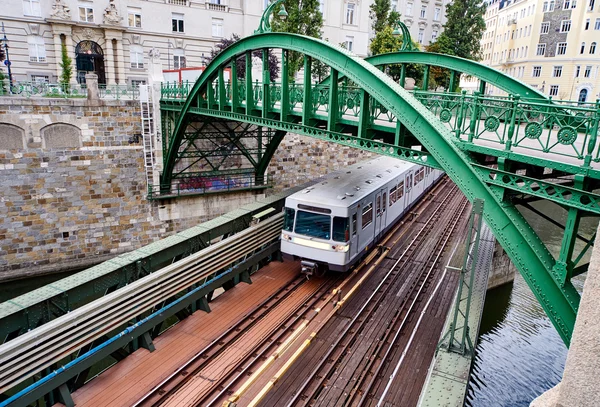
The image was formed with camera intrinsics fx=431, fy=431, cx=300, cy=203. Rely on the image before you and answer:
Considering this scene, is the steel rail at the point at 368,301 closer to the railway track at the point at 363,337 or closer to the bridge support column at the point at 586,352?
the railway track at the point at 363,337

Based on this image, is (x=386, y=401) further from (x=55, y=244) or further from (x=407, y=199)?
(x=55, y=244)

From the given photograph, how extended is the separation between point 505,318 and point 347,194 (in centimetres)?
986

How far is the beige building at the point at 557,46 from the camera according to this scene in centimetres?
4803

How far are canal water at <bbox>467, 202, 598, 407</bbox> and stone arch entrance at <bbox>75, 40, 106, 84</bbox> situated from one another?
3189 cm

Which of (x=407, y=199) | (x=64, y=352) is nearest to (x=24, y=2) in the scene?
(x=407, y=199)

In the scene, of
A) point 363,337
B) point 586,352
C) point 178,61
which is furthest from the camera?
point 178,61

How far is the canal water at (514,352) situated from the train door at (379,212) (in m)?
5.56

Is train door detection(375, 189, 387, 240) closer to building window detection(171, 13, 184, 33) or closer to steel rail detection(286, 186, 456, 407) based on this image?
steel rail detection(286, 186, 456, 407)

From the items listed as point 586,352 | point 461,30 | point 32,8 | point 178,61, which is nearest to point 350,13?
point 461,30

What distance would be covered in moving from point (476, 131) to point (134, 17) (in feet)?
107

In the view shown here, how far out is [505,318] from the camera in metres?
17.7

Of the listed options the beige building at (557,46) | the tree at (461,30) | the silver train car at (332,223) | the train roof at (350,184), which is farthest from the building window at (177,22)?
the beige building at (557,46)

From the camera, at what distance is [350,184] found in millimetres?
14203

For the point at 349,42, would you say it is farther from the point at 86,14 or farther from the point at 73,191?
the point at 73,191
